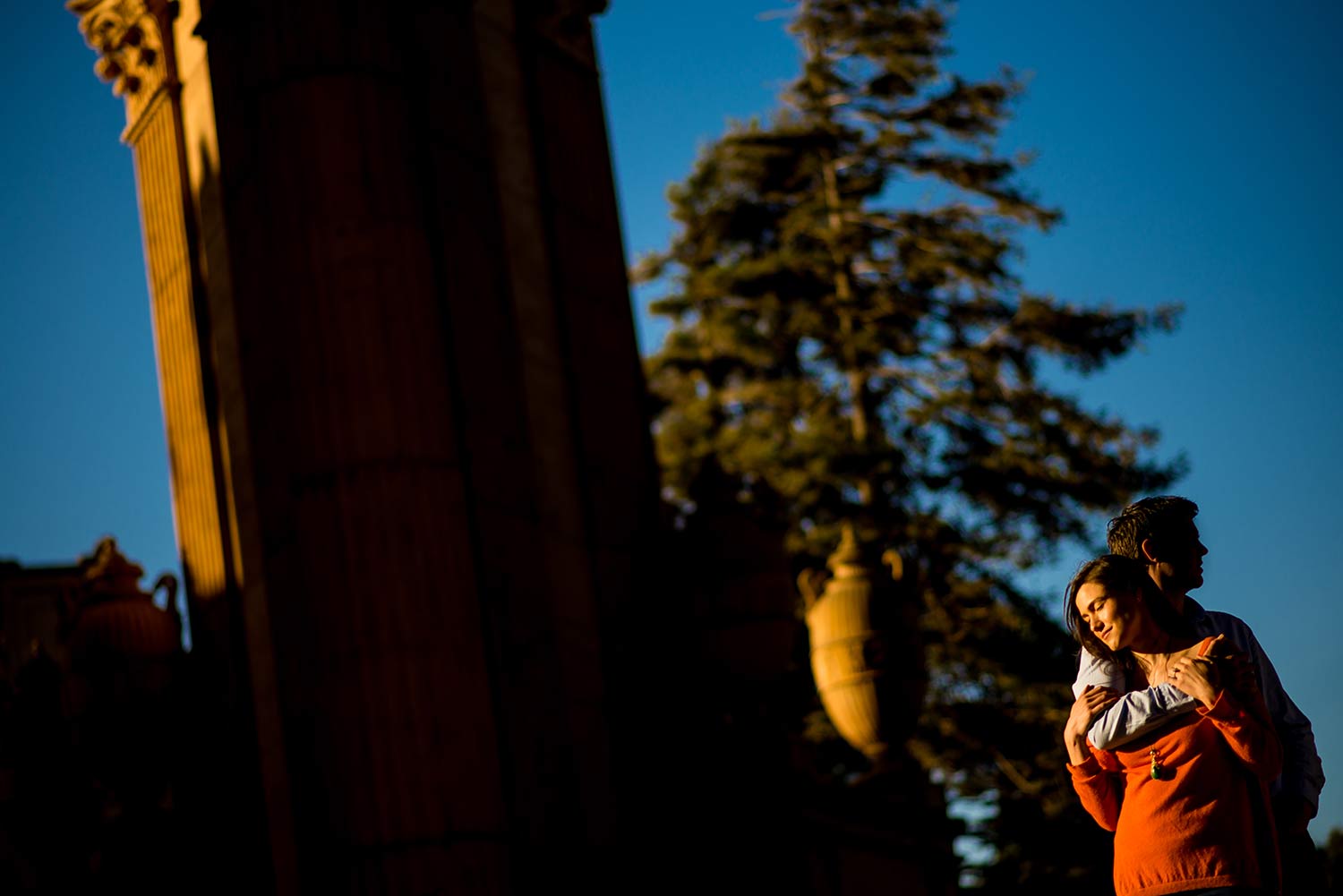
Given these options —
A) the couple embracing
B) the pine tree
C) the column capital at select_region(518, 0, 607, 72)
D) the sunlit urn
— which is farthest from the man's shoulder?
the pine tree

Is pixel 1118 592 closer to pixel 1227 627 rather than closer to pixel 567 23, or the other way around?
pixel 1227 627

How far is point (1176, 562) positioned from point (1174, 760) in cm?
63

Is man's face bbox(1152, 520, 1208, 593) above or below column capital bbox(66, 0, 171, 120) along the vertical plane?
below

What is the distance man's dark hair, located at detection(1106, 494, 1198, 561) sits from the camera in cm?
582

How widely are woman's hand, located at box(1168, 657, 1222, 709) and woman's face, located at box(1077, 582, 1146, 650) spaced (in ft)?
0.66

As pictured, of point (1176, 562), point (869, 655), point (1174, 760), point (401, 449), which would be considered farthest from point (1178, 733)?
point (869, 655)

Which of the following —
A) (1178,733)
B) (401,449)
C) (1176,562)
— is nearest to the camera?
(1178,733)

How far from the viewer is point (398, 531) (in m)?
12.4

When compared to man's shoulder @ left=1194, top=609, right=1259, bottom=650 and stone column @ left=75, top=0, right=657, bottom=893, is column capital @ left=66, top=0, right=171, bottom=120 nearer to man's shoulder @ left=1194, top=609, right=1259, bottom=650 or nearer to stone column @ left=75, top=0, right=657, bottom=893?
stone column @ left=75, top=0, right=657, bottom=893

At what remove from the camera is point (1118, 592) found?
18.4 ft

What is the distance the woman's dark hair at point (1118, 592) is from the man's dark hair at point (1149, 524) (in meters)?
0.09

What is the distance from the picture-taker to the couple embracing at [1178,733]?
539cm

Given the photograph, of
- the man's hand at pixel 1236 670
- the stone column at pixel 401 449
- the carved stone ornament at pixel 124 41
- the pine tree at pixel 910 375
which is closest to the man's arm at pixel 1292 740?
the man's hand at pixel 1236 670

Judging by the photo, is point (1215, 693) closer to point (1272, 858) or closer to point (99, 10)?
point (1272, 858)
